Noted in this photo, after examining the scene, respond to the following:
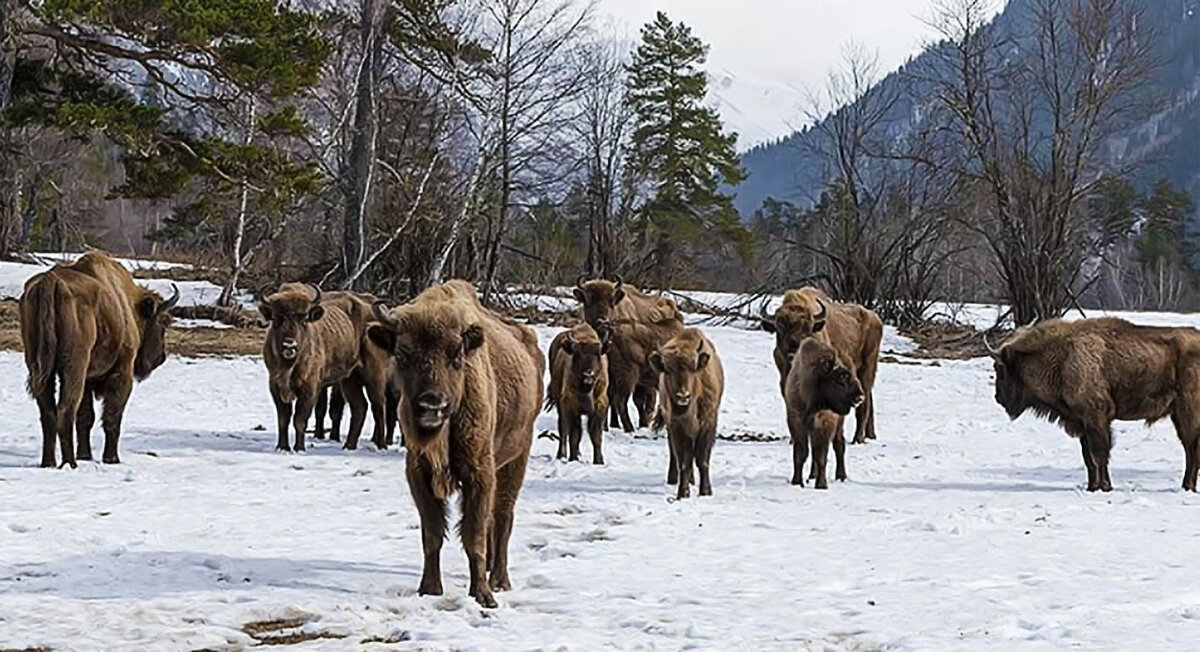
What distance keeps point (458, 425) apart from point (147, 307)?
24.5ft

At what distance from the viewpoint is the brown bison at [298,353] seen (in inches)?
526

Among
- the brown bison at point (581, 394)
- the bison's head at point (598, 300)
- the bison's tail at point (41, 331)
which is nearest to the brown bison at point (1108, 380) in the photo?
the brown bison at point (581, 394)

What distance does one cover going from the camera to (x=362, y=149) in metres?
30.1

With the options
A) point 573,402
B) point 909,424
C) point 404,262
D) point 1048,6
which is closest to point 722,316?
point 404,262

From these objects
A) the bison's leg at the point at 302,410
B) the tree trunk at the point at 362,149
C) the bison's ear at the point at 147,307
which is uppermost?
the tree trunk at the point at 362,149

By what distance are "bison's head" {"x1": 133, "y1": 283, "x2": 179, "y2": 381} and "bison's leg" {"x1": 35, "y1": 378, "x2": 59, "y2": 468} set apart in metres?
1.98

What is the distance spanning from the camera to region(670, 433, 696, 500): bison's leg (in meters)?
11.2

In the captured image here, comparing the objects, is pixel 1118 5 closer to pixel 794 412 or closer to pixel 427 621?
pixel 794 412

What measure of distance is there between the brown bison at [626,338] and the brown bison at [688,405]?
4293mm

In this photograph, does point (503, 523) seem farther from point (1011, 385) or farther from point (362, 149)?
point (362, 149)

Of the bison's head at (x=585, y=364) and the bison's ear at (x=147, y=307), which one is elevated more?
the bison's ear at (x=147, y=307)

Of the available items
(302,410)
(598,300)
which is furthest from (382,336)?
(598,300)

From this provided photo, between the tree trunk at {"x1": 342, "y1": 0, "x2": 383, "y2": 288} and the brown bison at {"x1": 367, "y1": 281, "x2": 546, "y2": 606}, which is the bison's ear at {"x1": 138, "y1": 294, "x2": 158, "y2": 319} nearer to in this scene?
the brown bison at {"x1": 367, "y1": 281, "x2": 546, "y2": 606}

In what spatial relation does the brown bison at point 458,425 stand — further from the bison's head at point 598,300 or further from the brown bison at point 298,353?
the bison's head at point 598,300
